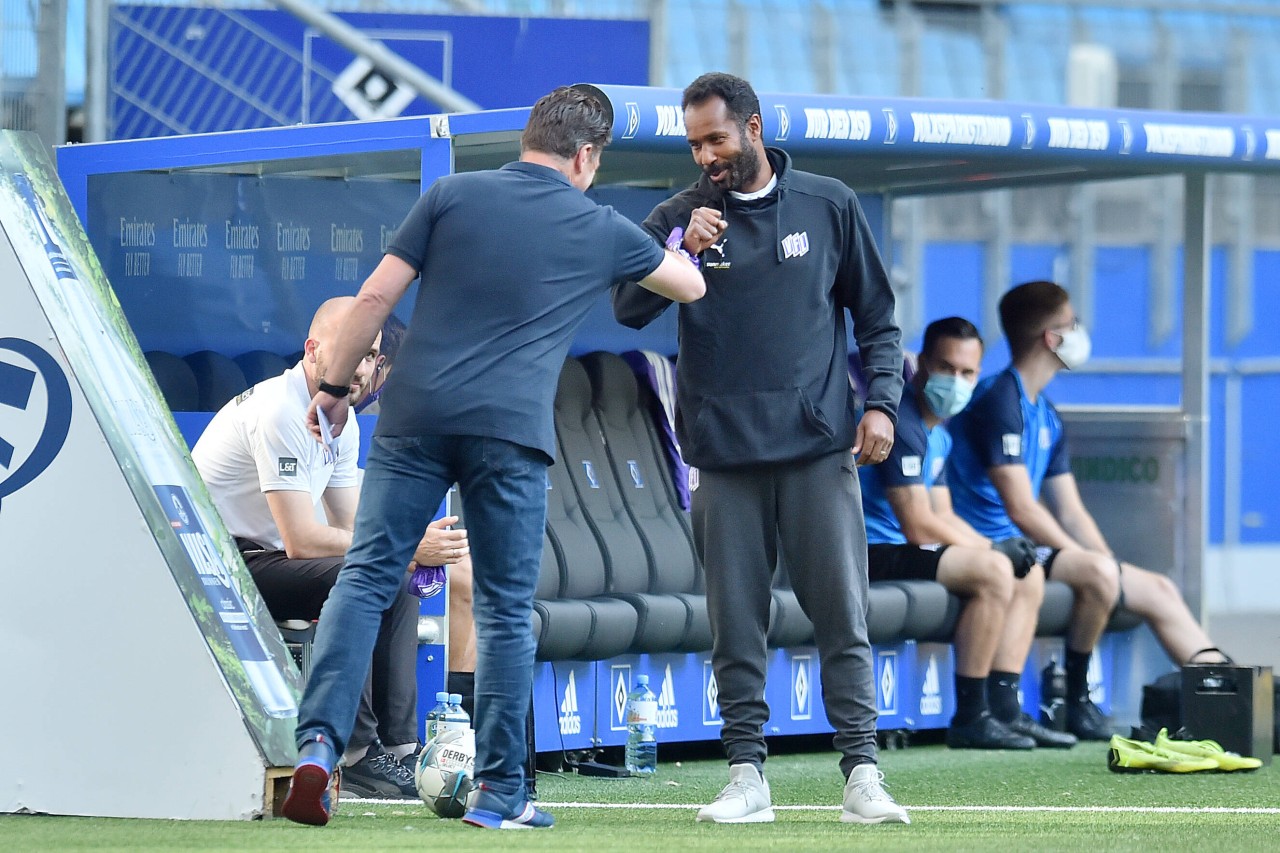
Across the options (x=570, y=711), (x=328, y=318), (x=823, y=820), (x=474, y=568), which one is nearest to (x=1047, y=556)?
(x=570, y=711)

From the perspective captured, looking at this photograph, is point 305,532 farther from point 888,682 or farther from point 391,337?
point 888,682

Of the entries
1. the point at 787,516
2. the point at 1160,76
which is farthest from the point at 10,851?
the point at 1160,76

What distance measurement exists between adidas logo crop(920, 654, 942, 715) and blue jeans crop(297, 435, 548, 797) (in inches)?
151

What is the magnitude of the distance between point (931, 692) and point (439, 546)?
9.68ft

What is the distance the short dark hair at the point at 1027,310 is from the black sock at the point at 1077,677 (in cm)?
115

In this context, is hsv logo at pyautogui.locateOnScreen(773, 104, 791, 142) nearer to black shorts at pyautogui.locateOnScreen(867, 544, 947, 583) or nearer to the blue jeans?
black shorts at pyautogui.locateOnScreen(867, 544, 947, 583)

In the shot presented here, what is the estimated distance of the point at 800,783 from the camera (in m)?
6.94

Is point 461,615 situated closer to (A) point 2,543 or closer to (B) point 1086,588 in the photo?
(A) point 2,543

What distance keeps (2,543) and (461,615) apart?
1.69 metres

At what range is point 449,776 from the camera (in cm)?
522

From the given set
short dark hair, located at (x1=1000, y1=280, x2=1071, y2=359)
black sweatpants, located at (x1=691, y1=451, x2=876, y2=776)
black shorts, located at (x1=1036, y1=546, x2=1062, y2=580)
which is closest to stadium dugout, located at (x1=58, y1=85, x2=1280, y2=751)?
black shorts, located at (x1=1036, y1=546, x2=1062, y2=580)

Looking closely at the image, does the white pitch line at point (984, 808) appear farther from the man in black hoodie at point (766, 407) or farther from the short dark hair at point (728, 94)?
the short dark hair at point (728, 94)

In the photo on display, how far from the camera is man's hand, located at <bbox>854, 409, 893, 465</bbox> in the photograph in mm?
5414

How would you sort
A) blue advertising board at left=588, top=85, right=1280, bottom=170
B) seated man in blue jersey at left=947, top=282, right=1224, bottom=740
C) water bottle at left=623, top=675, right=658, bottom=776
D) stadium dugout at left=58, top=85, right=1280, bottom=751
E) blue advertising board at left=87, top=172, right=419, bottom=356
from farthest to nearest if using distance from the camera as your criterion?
1. seated man in blue jersey at left=947, top=282, right=1224, bottom=740
2. water bottle at left=623, top=675, right=658, bottom=776
3. blue advertising board at left=87, top=172, right=419, bottom=356
4. stadium dugout at left=58, top=85, right=1280, bottom=751
5. blue advertising board at left=588, top=85, right=1280, bottom=170
